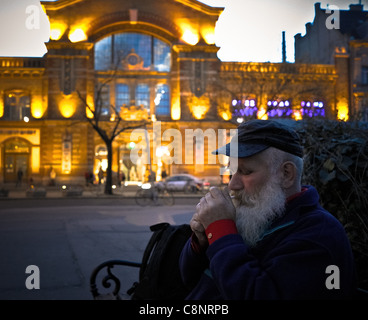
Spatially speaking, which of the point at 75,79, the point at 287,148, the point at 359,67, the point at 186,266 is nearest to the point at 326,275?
the point at 287,148

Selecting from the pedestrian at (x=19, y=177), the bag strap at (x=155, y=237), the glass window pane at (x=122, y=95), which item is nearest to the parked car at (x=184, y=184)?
the glass window pane at (x=122, y=95)

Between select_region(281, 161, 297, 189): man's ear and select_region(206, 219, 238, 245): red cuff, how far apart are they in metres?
0.34

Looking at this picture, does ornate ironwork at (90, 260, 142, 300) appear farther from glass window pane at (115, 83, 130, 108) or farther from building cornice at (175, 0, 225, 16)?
building cornice at (175, 0, 225, 16)

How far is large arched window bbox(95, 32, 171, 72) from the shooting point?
3575 cm

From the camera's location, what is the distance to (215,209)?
5.61 feet

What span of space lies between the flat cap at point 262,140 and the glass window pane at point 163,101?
34.2m

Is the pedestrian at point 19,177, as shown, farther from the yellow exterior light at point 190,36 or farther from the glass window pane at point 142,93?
the yellow exterior light at point 190,36

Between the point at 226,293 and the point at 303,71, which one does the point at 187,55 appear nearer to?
the point at 303,71

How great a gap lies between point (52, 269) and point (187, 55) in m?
31.2

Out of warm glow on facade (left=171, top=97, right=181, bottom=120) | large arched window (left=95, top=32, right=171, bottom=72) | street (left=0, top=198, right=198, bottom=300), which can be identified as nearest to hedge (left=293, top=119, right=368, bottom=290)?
street (left=0, top=198, right=198, bottom=300)

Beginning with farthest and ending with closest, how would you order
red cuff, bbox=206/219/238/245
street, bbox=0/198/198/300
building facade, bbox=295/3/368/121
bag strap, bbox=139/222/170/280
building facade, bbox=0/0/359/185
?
1. building facade, bbox=295/3/368/121
2. building facade, bbox=0/0/359/185
3. street, bbox=0/198/198/300
4. bag strap, bbox=139/222/170/280
5. red cuff, bbox=206/219/238/245

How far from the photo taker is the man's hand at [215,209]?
1.70m

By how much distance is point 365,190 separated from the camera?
324cm

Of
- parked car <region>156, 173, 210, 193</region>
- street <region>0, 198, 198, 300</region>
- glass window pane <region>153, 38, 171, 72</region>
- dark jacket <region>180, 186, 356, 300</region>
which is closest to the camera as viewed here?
dark jacket <region>180, 186, 356, 300</region>
